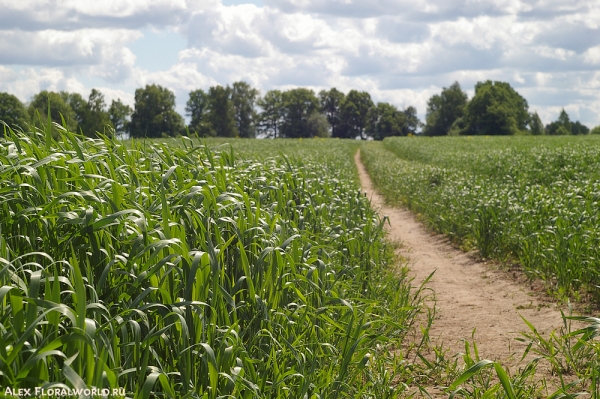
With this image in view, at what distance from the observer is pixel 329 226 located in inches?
233

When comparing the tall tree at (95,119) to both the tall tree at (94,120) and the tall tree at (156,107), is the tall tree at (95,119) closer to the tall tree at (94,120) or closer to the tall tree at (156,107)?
the tall tree at (94,120)

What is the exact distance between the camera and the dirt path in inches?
195

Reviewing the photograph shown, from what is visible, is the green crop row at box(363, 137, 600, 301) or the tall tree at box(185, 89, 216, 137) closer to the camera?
the green crop row at box(363, 137, 600, 301)

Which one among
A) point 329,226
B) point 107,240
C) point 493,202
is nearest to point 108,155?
point 107,240

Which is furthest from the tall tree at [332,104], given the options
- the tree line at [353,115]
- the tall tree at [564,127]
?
the tall tree at [564,127]

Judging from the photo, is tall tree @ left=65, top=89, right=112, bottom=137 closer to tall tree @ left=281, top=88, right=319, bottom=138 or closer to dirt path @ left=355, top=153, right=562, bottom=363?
dirt path @ left=355, top=153, right=562, bottom=363

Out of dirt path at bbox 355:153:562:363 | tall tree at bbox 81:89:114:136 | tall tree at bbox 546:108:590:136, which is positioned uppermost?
tall tree at bbox 546:108:590:136

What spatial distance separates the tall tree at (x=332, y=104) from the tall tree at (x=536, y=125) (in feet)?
123

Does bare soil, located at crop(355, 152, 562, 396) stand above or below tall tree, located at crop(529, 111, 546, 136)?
below

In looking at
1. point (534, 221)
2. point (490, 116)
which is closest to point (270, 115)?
point (490, 116)

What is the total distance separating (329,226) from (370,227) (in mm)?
897

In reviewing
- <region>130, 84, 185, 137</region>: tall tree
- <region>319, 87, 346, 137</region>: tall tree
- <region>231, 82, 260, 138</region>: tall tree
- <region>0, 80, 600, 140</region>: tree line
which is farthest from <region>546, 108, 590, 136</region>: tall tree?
<region>130, 84, 185, 137</region>: tall tree

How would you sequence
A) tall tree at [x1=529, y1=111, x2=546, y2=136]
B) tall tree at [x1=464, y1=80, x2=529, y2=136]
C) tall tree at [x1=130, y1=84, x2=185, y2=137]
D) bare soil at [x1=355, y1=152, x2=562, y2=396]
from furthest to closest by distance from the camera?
tall tree at [x1=529, y1=111, x2=546, y2=136], tall tree at [x1=464, y1=80, x2=529, y2=136], tall tree at [x1=130, y1=84, x2=185, y2=137], bare soil at [x1=355, y1=152, x2=562, y2=396]

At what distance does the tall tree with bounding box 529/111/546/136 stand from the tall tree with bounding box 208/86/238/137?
173ft
